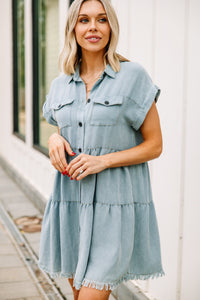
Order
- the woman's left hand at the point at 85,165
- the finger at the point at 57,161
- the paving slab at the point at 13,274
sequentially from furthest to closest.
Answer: the paving slab at the point at 13,274
the finger at the point at 57,161
the woman's left hand at the point at 85,165

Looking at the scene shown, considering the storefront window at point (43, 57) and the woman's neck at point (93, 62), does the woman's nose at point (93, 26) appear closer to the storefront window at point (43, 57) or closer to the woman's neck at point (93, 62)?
the woman's neck at point (93, 62)

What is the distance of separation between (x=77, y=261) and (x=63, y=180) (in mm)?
412

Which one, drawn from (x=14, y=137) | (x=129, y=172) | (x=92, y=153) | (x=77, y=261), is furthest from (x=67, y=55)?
(x=14, y=137)

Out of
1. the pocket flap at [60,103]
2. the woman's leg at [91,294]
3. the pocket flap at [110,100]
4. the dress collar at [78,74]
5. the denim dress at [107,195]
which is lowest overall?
the woman's leg at [91,294]

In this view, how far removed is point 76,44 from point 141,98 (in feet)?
1.42

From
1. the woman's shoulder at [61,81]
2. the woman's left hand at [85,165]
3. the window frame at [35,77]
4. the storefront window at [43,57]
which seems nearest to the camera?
the woman's left hand at [85,165]

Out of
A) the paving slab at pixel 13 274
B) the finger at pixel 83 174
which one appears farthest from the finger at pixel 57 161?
the paving slab at pixel 13 274

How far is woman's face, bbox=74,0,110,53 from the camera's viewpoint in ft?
7.14

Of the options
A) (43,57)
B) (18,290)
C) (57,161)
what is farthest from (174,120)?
(43,57)

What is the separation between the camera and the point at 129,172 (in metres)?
2.26

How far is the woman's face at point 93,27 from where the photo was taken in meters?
2.18

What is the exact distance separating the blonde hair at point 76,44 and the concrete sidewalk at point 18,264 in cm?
197

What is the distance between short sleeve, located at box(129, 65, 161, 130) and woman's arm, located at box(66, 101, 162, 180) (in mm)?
36

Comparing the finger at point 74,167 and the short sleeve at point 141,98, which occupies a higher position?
the short sleeve at point 141,98
